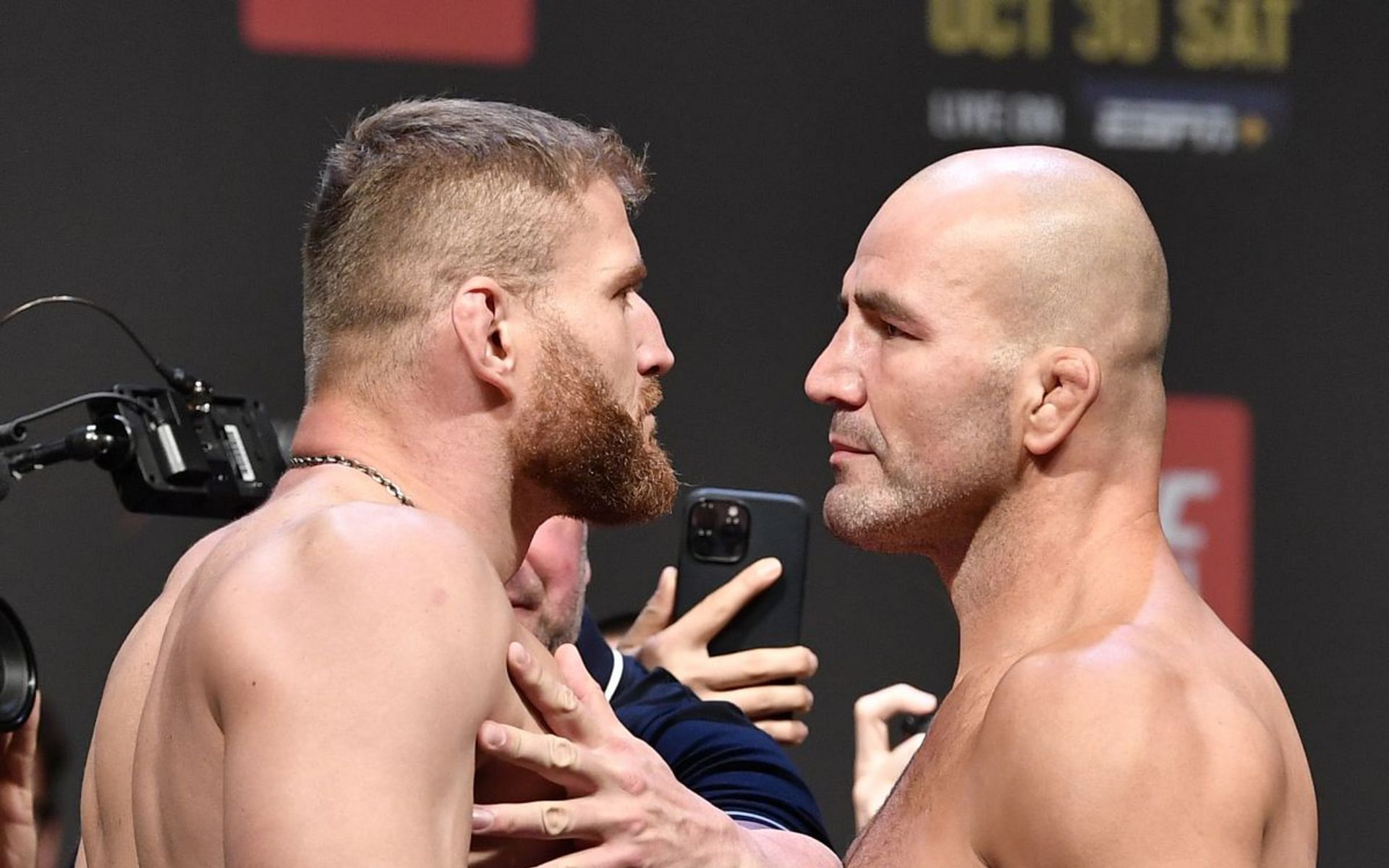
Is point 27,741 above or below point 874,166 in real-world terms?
below

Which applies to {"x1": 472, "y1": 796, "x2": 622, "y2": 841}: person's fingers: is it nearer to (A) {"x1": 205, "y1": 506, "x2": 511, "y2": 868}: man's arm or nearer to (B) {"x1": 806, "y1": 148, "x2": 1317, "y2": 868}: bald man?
(A) {"x1": 205, "y1": 506, "x2": 511, "y2": 868}: man's arm

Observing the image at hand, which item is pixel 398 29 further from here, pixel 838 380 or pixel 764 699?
pixel 838 380

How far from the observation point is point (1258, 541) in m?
3.26

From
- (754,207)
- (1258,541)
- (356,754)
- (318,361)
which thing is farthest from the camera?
(1258,541)

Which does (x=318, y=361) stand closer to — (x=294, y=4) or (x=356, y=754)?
(x=356, y=754)

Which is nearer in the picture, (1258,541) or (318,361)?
(318,361)

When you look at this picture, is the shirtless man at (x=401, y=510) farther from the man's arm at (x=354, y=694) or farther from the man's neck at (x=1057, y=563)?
the man's neck at (x=1057, y=563)

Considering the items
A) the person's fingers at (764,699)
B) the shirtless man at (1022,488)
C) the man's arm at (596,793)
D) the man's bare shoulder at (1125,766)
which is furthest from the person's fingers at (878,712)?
the man's bare shoulder at (1125,766)

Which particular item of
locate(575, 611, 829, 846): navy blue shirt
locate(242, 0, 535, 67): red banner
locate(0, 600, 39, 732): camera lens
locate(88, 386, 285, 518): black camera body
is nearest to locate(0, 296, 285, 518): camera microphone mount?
locate(88, 386, 285, 518): black camera body

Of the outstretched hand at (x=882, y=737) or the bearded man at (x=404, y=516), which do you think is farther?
the outstretched hand at (x=882, y=737)

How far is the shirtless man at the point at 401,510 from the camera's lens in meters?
1.23

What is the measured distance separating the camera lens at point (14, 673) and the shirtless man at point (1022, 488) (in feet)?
2.42

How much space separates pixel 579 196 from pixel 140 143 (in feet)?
4.35

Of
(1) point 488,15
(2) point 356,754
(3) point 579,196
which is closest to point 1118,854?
(2) point 356,754
